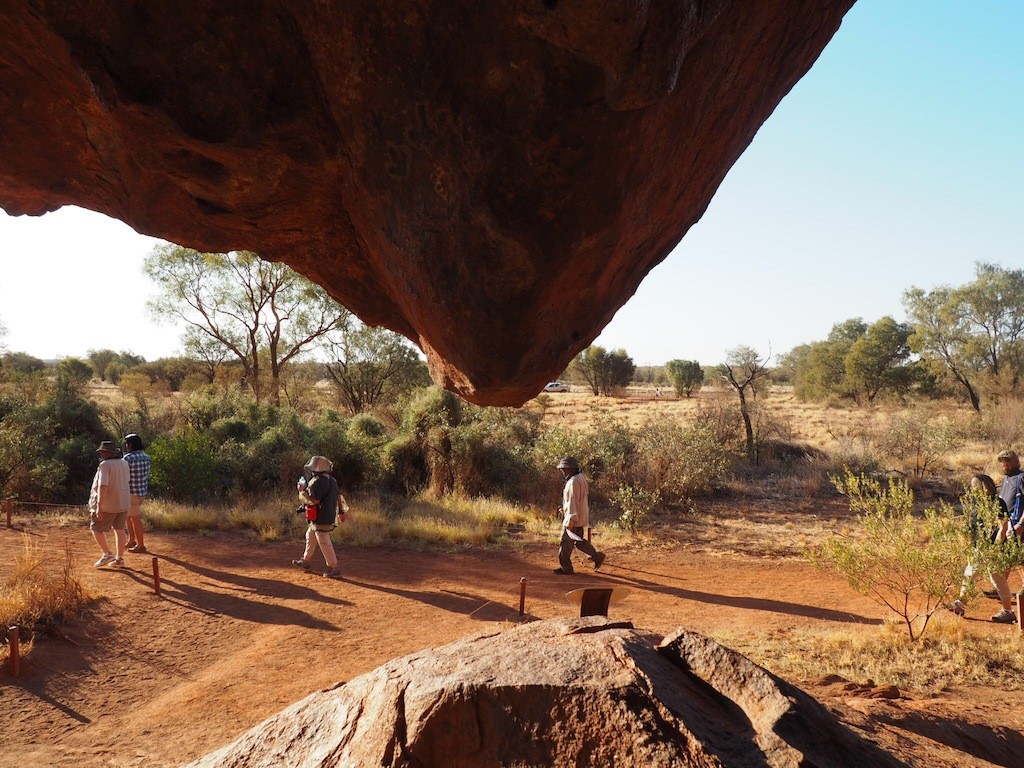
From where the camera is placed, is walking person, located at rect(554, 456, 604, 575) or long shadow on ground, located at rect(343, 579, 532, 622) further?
walking person, located at rect(554, 456, 604, 575)

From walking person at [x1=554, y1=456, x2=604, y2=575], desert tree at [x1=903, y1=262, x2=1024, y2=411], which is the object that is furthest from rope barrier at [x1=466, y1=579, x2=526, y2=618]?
desert tree at [x1=903, y1=262, x2=1024, y2=411]

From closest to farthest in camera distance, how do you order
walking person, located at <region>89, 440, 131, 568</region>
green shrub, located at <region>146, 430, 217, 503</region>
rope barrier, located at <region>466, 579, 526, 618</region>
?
rope barrier, located at <region>466, 579, 526, 618</region> < walking person, located at <region>89, 440, 131, 568</region> < green shrub, located at <region>146, 430, 217, 503</region>

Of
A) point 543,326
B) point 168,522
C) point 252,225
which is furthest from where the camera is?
point 168,522

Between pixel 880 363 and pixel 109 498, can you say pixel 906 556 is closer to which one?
pixel 109 498

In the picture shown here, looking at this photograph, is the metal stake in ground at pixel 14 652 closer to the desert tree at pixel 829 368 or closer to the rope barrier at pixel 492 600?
the rope barrier at pixel 492 600

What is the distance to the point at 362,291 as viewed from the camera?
172 inches

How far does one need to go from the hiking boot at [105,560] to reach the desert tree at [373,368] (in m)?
16.6

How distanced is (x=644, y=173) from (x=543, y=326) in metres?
0.87

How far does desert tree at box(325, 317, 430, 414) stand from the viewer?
2672 cm

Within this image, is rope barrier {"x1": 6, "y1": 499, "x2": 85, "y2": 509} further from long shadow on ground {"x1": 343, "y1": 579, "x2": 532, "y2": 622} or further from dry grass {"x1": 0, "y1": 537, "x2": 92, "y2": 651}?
long shadow on ground {"x1": 343, "y1": 579, "x2": 532, "y2": 622}

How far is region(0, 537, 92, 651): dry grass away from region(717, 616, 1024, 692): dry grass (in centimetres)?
760

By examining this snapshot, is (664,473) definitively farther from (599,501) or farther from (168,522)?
(168,522)

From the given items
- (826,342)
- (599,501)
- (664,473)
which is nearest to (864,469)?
(664,473)

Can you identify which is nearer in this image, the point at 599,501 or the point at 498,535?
the point at 498,535
